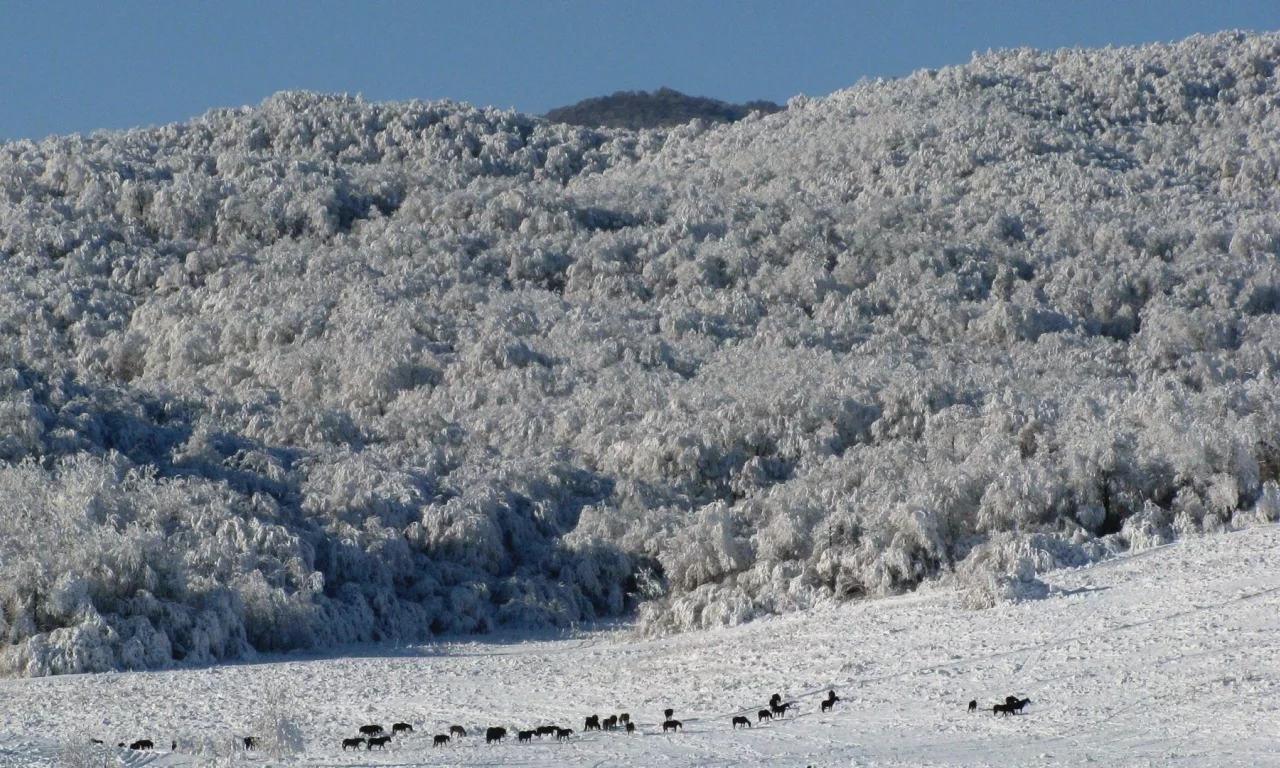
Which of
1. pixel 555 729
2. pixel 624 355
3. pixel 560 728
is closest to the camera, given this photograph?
pixel 555 729

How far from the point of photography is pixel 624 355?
118ft

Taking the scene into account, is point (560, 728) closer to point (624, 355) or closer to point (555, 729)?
point (555, 729)

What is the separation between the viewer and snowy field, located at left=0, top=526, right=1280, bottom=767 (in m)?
15.0

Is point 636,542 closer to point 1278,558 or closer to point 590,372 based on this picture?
point 590,372

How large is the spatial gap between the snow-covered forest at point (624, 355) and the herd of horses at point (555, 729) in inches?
200

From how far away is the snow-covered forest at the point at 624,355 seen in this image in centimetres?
2466

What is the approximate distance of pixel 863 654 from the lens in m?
19.4

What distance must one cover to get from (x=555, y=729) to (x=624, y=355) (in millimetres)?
20294

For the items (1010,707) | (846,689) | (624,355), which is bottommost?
(1010,707)

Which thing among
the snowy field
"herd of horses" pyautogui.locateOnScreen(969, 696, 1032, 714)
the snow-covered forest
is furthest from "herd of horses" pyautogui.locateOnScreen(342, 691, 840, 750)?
the snow-covered forest

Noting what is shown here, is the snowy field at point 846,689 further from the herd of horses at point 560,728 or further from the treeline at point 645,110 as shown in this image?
the treeline at point 645,110

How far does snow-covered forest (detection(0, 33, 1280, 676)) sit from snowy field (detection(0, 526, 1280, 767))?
1.56m

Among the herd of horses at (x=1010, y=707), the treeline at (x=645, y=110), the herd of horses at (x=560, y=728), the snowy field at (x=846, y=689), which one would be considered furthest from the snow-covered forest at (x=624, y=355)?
the treeline at (x=645, y=110)

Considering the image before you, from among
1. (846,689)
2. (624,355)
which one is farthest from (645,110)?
(846,689)
